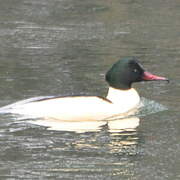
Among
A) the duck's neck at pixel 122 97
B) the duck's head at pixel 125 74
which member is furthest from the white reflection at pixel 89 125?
the duck's head at pixel 125 74

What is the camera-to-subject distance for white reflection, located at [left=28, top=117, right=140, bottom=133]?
11.7m

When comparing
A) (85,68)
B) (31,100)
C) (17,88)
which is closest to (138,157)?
(31,100)

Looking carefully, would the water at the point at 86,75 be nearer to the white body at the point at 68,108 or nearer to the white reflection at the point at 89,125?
the white reflection at the point at 89,125

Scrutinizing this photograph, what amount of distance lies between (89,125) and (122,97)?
1075 millimetres

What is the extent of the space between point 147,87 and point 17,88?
209 centimetres

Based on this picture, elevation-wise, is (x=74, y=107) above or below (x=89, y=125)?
above

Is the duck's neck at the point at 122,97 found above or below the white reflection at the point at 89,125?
above

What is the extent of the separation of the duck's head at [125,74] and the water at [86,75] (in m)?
0.41

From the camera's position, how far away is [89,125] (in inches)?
474

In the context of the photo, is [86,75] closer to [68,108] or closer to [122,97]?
[122,97]

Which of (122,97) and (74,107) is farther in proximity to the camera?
(122,97)

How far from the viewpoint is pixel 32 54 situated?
16.9m

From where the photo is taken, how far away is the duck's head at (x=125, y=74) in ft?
42.4

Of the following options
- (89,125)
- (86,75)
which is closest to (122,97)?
(89,125)
